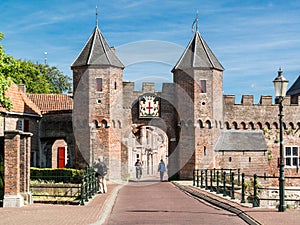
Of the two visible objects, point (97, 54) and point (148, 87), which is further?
point (148, 87)

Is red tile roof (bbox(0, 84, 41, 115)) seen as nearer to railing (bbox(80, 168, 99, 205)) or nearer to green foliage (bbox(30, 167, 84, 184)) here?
green foliage (bbox(30, 167, 84, 184))

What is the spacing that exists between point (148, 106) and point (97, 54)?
5370 millimetres

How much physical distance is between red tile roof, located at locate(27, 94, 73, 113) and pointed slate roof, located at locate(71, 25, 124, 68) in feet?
25.6

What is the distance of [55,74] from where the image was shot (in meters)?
71.8

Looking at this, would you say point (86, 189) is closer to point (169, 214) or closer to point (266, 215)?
point (169, 214)

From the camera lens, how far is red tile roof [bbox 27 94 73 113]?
152 feet

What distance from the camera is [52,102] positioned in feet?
155

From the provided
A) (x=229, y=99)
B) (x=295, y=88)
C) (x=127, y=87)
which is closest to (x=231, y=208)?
(x=127, y=87)

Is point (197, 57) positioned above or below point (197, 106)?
above

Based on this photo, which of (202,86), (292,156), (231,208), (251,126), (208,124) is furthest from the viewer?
(292,156)

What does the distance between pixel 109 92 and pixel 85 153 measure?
4543 millimetres

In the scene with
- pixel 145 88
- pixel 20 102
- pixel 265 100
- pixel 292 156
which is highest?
pixel 145 88

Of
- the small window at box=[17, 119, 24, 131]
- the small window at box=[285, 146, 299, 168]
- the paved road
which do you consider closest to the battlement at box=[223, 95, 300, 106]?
the small window at box=[285, 146, 299, 168]

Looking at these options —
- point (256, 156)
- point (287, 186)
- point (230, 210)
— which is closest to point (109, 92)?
point (256, 156)
